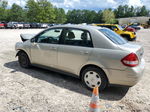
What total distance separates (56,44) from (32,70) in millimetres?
1549

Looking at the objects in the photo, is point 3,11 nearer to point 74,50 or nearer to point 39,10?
point 39,10

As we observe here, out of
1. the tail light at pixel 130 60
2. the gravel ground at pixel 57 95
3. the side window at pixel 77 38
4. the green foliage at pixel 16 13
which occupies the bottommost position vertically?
the gravel ground at pixel 57 95

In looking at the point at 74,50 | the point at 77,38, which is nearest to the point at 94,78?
the point at 74,50

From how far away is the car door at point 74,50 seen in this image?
3.52 m

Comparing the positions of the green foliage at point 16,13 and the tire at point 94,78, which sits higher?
the green foliage at point 16,13

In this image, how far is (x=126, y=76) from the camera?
3.09 metres

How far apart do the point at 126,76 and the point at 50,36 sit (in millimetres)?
2585

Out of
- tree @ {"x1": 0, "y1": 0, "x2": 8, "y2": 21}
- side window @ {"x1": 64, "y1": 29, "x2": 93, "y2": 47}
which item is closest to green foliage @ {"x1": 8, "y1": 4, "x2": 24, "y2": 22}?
tree @ {"x1": 0, "y1": 0, "x2": 8, "y2": 21}

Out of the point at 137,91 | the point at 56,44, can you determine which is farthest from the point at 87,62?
the point at 137,91

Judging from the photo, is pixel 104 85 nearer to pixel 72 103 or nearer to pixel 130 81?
pixel 130 81

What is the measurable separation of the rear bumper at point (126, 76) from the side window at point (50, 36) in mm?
1868

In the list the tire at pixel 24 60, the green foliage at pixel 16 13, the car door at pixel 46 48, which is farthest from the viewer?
the green foliage at pixel 16 13

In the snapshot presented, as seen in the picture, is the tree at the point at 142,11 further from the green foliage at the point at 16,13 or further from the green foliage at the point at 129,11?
the green foliage at the point at 16,13

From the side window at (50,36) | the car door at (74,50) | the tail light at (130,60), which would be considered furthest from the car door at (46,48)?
the tail light at (130,60)
